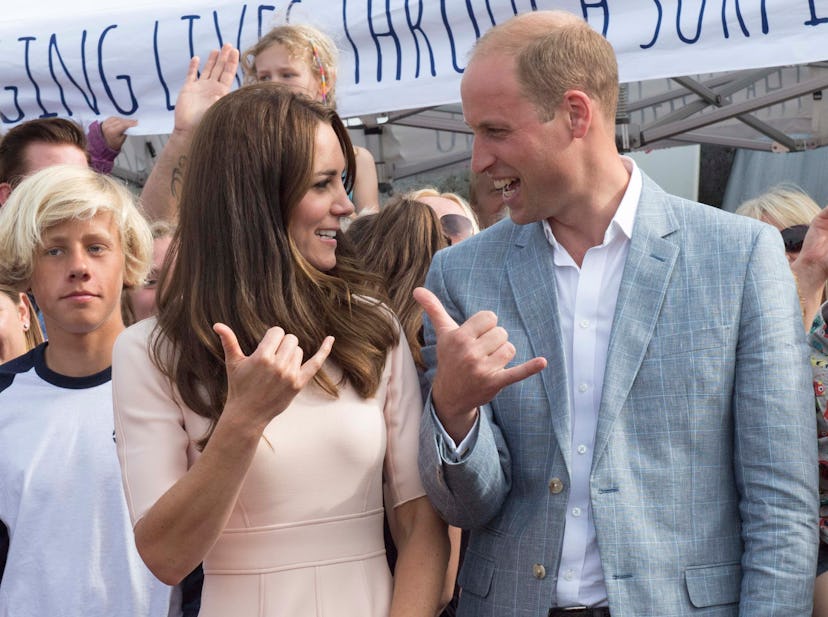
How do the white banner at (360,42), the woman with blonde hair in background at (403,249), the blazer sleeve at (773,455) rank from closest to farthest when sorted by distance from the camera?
1. the blazer sleeve at (773,455)
2. the woman with blonde hair in background at (403,249)
3. the white banner at (360,42)

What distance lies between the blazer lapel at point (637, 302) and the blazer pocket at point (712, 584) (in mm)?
294

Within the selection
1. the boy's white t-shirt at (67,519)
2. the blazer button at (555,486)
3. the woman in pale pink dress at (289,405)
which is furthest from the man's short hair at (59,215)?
the blazer button at (555,486)

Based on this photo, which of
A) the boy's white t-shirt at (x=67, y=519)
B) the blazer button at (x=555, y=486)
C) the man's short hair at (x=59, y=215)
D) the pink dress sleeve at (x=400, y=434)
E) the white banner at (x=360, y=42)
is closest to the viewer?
the blazer button at (x=555, y=486)

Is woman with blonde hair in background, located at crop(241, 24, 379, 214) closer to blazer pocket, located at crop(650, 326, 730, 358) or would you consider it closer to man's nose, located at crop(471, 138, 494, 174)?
man's nose, located at crop(471, 138, 494, 174)

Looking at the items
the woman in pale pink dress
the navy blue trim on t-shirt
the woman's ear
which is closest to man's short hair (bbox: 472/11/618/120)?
the woman in pale pink dress

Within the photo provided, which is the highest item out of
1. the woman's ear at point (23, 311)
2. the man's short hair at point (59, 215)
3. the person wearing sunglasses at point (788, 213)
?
the man's short hair at point (59, 215)

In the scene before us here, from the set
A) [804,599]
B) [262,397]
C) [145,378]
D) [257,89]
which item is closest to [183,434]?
[145,378]

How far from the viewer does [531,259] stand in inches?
97.7

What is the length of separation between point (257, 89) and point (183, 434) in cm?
75

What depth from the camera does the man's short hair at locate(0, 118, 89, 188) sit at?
14.3ft

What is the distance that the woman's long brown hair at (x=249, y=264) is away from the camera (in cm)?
236

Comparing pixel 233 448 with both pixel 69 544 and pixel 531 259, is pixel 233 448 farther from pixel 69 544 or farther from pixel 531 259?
pixel 69 544

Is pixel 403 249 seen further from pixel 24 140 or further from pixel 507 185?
pixel 24 140

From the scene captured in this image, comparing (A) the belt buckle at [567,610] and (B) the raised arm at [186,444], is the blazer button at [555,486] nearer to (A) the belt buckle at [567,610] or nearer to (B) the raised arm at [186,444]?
(A) the belt buckle at [567,610]
